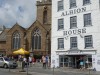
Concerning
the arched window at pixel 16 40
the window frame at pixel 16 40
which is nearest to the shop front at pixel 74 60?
the window frame at pixel 16 40

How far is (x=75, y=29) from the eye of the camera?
121 feet

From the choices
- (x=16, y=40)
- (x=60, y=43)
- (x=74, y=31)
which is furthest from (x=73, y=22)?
(x=16, y=40)

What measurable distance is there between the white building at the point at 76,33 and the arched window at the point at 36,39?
836 inches

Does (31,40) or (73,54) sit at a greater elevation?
(31,40)

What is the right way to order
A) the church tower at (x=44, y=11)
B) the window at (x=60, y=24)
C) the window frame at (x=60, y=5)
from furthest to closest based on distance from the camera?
the church tower at (x=44, y=11) → the window frame at (x=60, y=5) → the window at (x=60, y=24)

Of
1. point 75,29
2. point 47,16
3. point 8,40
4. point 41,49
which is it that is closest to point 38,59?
point 41,49

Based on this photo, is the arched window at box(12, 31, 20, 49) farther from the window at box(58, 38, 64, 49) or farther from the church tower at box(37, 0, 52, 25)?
the window at box(58, 38, 64, 49)

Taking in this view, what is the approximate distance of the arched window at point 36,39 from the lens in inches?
2405

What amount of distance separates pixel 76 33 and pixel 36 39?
2591cm

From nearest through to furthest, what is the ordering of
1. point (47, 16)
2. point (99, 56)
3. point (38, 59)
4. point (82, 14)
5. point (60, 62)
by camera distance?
1. point (99, 56)
2. point (82, 14)
3. point (60, 62)
4. point (38, 59)
5. point (47, 16)

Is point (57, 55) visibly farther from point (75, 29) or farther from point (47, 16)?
point (47, 16)

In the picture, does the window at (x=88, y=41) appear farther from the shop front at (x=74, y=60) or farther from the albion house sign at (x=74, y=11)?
the albion house sign at (x=74, y=11)

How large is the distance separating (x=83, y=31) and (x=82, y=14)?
2.52m

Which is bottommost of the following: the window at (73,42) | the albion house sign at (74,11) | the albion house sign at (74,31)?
the window at (73,42)
